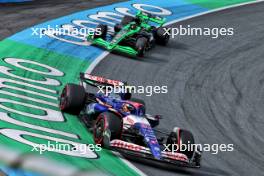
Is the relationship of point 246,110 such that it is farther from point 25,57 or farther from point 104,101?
point 25,57

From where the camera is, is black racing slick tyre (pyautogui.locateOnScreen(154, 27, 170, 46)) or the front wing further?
black racing slick tyre (pyautogui.locateOnScreen(154, 27, 170, 46))

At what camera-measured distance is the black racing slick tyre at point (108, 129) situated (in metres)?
8.25

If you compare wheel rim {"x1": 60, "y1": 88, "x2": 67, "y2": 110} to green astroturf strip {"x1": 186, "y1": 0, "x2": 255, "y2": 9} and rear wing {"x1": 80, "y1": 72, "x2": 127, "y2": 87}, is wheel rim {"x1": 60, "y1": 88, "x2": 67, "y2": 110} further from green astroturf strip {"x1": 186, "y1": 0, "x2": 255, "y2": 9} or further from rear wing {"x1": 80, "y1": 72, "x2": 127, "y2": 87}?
green astroturf strip {"x1": 186, "y1": 0, "x2": 255, "y2": 9}

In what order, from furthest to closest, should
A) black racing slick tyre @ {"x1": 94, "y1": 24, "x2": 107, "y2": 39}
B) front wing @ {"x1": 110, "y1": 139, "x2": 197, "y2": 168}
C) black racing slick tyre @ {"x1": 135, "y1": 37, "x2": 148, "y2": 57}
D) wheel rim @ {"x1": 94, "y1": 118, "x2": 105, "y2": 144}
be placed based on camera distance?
black racing slick tyre @ {"x1": 94, "y1": 24, "x2": 107, "y2": 39}
black racing slick tyre @ {"x1": 135, "y1": 37, "x2": 148, "y2": 57}
wheel rim @ {"x1": 94, "y1": 118, "x2": 105, "y2": 144}
front wing @ {"x1": 110, "y1": 139, "x2": 197, "y2": 168}

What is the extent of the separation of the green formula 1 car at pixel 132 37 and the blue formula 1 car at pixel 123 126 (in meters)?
5.43

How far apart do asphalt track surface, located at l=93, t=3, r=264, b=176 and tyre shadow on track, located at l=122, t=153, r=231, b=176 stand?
18 millimetres

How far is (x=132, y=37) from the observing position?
16.9 metres

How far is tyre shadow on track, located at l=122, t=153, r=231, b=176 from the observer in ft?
28.2

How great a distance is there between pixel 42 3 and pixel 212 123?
11781 mm

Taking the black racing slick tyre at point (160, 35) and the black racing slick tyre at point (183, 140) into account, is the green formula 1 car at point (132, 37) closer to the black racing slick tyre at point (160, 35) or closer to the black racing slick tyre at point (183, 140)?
the black racing slick tyre at point (160, 35)

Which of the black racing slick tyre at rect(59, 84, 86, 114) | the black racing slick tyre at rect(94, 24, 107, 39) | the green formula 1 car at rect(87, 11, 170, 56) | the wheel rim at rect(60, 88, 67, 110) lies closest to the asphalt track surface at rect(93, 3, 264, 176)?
the green formula 1 car at rect(87, 11, 170, 56)

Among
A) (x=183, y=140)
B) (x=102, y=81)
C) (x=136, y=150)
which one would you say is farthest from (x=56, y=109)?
(x=183, y=140)

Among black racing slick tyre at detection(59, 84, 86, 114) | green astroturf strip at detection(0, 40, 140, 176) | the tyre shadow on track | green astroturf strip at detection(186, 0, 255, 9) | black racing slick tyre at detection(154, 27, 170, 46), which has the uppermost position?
green astroturf strip at detection(186, 0, 255, 9)

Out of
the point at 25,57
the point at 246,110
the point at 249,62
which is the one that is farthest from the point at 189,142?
the point at 249,62
